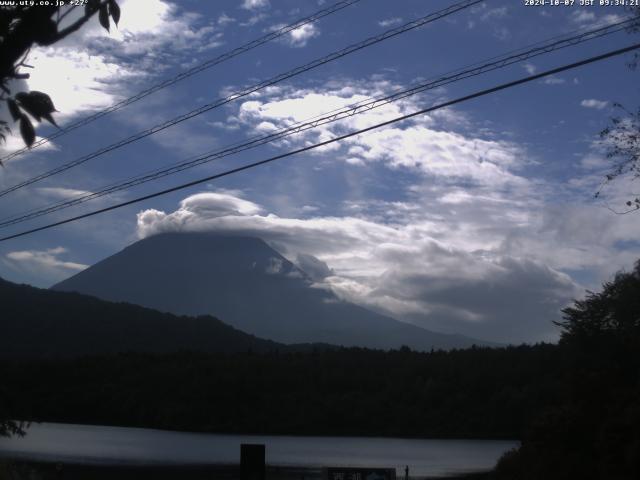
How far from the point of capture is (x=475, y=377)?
5074 inches

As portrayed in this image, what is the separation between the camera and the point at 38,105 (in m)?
4.53

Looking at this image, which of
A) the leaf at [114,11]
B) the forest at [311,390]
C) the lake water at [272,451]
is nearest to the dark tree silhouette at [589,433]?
the leaf at [114,11]

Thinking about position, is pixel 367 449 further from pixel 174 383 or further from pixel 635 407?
pixel 635 407

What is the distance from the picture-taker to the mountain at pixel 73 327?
159m

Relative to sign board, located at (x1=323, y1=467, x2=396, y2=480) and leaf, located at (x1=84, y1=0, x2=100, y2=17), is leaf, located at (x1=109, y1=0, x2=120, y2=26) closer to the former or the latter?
leaf, located at (x1=84, y1=0, x2=100, y2=17)

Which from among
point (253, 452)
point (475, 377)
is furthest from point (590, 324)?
point (475, 377)

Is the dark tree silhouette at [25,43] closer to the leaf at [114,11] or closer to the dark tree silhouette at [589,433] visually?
the leaf at [114,11]

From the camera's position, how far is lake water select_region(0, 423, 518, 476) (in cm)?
7456

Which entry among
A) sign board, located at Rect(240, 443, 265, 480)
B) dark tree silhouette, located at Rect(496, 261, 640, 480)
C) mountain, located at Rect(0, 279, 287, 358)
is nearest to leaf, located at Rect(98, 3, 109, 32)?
sign board, located at Rect(240, 443, 265, 480)

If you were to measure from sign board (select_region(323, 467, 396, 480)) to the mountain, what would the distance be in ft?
470

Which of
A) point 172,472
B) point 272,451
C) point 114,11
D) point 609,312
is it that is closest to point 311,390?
point 272,451

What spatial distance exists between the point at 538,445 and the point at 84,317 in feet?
566

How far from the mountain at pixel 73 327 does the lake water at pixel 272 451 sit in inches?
1274

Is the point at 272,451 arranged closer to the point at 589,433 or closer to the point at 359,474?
the point at 589,433
